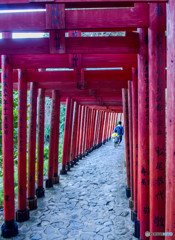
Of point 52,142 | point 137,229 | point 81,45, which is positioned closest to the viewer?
point 81,45

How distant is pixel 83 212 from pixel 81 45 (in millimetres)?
4511

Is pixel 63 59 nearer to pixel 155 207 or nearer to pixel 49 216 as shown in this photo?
pixel 155 207

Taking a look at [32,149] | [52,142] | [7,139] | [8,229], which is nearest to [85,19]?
[7,139]

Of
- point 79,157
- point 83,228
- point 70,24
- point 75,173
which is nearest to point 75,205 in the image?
point 83,228

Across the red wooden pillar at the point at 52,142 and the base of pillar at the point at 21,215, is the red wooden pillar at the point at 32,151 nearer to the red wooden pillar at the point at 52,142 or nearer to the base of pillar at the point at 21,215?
the base of pillar at the point at 21,215

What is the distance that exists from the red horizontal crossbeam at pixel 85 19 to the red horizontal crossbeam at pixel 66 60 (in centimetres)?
155

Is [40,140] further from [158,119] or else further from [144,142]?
[158,119]

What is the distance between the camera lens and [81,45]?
11.2 feet

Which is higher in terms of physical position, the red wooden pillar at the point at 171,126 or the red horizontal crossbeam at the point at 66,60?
the red horizontal crossbeam at the point at 66,60

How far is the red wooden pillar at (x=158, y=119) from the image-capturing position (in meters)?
2.95

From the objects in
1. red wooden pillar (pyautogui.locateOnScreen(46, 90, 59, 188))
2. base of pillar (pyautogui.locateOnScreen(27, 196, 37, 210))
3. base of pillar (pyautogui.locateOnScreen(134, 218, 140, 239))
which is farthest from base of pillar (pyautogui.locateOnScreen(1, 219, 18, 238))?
red wooden pillar (pyautogui.locateOnScreen(46, 90, 59, 188))

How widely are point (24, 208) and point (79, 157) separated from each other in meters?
8.09

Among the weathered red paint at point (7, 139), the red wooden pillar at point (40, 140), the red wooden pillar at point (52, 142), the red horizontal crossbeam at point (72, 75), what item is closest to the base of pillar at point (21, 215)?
the weathered red paint at point (7, 139)

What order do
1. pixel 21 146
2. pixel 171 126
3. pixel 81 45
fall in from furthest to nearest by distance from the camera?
pixel 21 146, pixel 81 45, pixel 171 126
